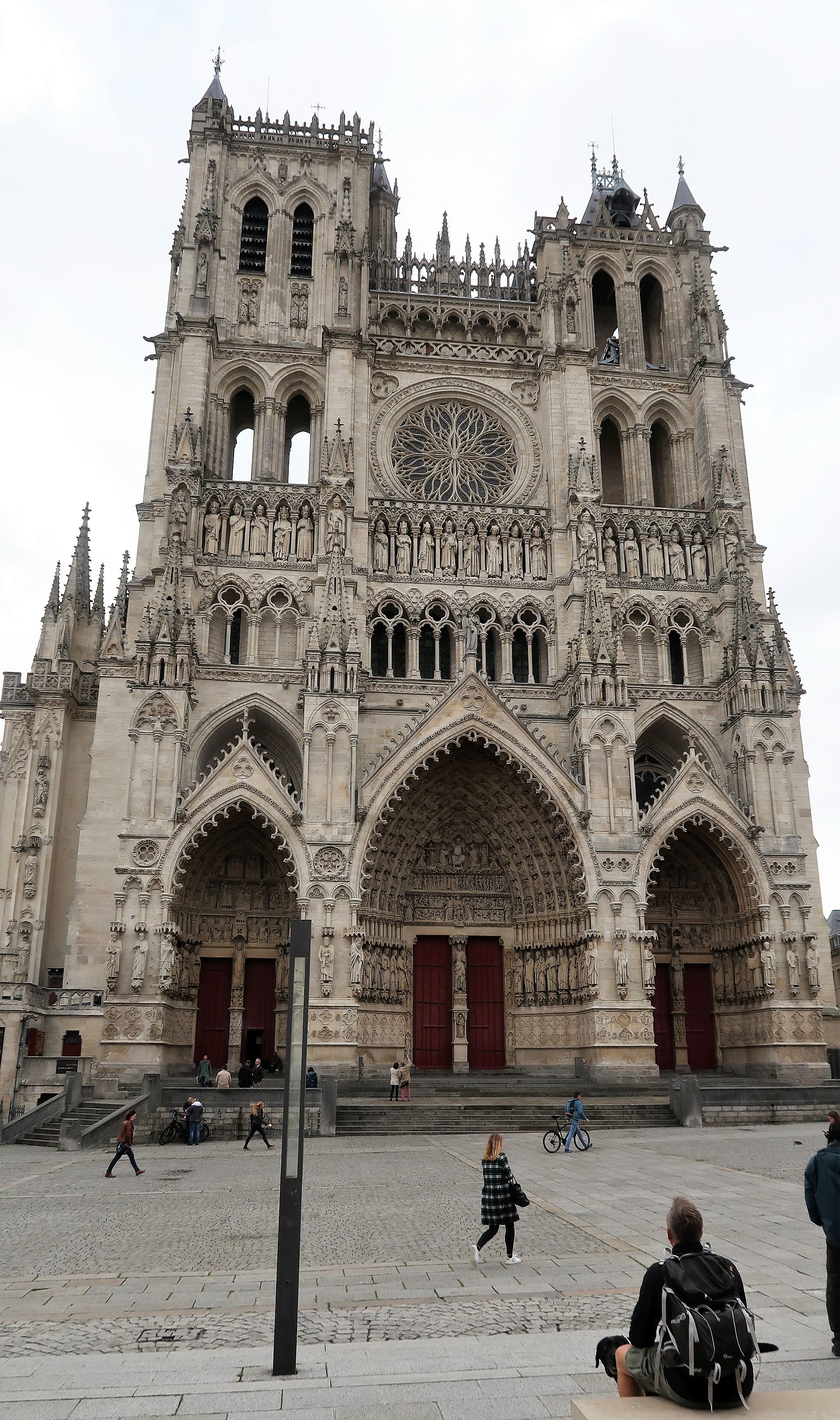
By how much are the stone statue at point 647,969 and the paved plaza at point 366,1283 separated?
1125 cm

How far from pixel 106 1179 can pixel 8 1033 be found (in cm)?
1144

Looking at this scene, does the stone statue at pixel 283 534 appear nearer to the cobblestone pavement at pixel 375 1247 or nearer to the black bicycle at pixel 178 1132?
the black bicycle at pixel 178 1132

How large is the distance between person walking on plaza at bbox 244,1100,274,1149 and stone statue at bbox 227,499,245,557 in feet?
60.5

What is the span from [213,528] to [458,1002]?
56.3ft

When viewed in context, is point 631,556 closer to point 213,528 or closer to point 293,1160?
point 213,528

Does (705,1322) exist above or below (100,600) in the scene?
below

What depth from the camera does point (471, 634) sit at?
105 feet

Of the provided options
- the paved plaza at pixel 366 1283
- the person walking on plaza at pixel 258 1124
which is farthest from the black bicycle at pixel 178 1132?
the paved plaza at pixel 366 1283

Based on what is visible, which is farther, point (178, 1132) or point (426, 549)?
point (426, 549)

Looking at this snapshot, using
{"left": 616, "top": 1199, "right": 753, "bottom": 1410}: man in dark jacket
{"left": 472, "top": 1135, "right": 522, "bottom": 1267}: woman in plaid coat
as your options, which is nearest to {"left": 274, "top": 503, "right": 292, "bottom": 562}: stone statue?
{"left": 472, "top": 1135, "right": 522, "bottom": 1267}: woman in plaid coat

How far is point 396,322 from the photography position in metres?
38.9

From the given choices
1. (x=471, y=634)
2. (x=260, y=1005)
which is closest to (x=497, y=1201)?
(x=260, y=1005)

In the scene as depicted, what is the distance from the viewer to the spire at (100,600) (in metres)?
36.7

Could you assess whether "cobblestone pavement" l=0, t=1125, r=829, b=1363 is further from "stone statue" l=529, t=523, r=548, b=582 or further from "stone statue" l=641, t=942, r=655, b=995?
"stone statue" l=529, t=523, r=548, b=582
